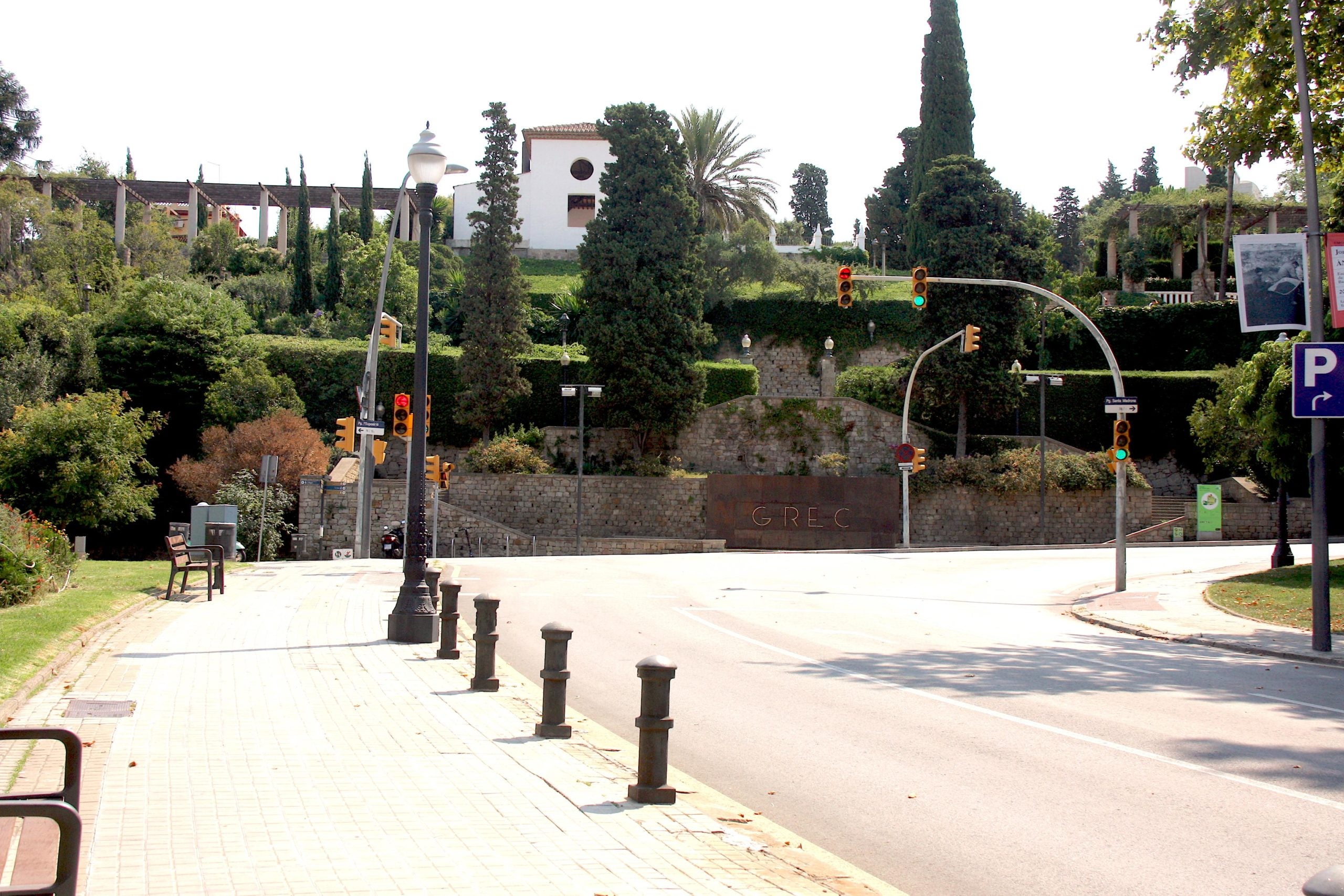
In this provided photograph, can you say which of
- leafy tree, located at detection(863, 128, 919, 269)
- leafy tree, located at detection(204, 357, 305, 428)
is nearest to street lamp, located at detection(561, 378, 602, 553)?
leafy tree, located at detection(204, 357, 305, 428)

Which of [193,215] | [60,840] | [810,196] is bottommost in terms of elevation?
[60,840]

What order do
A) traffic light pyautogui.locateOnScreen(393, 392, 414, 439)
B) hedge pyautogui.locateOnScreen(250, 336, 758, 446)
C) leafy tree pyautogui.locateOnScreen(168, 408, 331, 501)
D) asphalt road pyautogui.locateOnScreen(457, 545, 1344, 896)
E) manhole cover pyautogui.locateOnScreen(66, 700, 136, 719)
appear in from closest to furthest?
asphalt road pyautogui.locateOnScreen(457, 545, 1344, 896), manhole cover pyautogui.locateOnScreen(66, 700, 136, 719), traffic light pyautogui.locateOnScreen(393, 392, 414, 439), leafy tree pyautogui.locateOnScreen(168, 408, 331, 501), hedge pyautogui.locateOnScreen(250, 336, 758, 446)

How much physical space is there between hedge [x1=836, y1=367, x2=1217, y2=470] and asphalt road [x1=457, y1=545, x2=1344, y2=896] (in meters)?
30.7

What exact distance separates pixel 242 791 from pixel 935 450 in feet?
148

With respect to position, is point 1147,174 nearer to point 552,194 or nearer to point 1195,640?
point 552,194

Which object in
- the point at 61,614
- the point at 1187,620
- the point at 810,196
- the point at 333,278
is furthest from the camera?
the point at 810,196

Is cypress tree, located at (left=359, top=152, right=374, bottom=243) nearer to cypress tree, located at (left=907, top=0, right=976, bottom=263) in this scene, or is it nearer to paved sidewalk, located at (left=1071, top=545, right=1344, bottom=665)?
cypress tree, located at (left=907, top=0, right=976, bottom=263)

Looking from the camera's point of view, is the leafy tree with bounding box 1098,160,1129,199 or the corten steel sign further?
the leafy tree with bounding box 1098,160,1129,199

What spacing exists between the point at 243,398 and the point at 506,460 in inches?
445

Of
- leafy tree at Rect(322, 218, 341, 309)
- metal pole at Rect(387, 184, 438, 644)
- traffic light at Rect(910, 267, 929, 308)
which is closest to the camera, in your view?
metal pole at Rect(387, 184, 438, 644)

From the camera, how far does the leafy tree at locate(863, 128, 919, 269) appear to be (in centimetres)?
8000

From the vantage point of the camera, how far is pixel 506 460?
4447cm

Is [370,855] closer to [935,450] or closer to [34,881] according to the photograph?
[34,881]

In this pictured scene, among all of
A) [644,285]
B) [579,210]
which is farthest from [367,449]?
[579,210]
